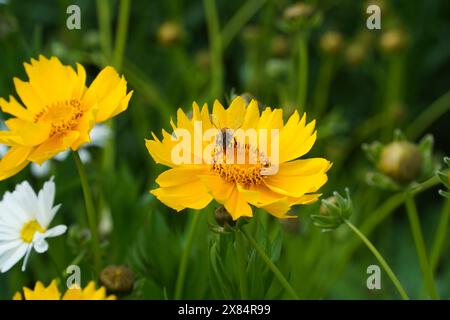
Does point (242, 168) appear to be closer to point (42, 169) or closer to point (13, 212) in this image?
point (13, 212)

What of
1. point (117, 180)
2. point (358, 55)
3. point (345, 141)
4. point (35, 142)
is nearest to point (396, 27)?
point (358, 55)

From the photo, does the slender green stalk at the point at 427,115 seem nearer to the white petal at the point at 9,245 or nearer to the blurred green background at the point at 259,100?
the blurred green background at the point at 259,100

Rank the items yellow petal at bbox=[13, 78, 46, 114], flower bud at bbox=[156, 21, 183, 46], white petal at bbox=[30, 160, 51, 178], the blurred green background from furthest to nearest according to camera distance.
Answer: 1. flower bud at bbox=[156, 21, 183, 46]
2. white petal at bbox=[30, 160, 51, 178]
3. the blurred green background
4. yellow petal at bbox=[13, 78, 46, 114]

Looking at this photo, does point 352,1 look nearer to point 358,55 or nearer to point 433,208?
point 358,55

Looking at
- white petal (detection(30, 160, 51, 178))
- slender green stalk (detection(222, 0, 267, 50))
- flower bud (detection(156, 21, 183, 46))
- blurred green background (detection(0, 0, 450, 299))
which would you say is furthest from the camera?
slender green stalk (detection(222, 0, 267, 50))

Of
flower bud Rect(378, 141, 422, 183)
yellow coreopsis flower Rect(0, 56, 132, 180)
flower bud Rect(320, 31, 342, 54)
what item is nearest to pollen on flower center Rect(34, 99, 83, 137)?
yellow coreopsis flower Rect(0, 56, 132, 180)

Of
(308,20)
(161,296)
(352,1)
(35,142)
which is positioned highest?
(352,1)

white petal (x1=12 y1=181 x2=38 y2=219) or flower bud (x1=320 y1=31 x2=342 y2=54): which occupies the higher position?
flower bud (x1=320 y1=31 x2=342 y2=54)

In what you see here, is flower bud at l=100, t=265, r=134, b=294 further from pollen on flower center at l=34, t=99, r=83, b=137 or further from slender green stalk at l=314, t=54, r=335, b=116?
slender green stalk at l=314, t=54, r=335, b=116
